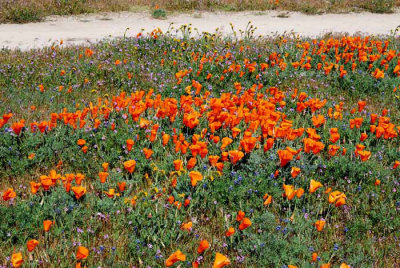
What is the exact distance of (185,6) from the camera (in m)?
17.2

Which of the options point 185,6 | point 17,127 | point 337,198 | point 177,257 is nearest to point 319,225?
point 337,198

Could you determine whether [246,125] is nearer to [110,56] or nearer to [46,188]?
[46,188]

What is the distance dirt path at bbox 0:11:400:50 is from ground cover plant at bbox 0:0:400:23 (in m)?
0.50

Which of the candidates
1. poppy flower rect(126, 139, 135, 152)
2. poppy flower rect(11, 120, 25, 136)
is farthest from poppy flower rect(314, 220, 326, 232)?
poppy flower rect(11, 120, 25, 136)

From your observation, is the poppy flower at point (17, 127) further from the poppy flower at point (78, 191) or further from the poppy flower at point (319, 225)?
the poppy flower at point (319, 225)

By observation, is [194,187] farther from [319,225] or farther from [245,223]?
[319,225]

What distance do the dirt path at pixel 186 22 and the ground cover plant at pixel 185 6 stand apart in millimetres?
499

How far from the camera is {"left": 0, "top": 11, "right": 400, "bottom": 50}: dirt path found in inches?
488

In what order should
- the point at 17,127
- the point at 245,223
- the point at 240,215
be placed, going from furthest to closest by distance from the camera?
1. the point at 17,127
2. the point at 240,215
3. the point at 245,223

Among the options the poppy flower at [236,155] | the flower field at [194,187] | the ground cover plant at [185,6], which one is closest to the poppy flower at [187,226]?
the flower field at [194,187]

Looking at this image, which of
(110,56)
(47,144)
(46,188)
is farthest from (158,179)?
(110,56)

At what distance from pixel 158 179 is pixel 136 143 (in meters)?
0.68

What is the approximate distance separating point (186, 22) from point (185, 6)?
7.51ft

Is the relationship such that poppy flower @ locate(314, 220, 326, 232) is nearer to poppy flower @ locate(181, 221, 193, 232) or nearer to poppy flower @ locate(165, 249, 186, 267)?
poppy flower @ locate(181, 221, 193, 232)
